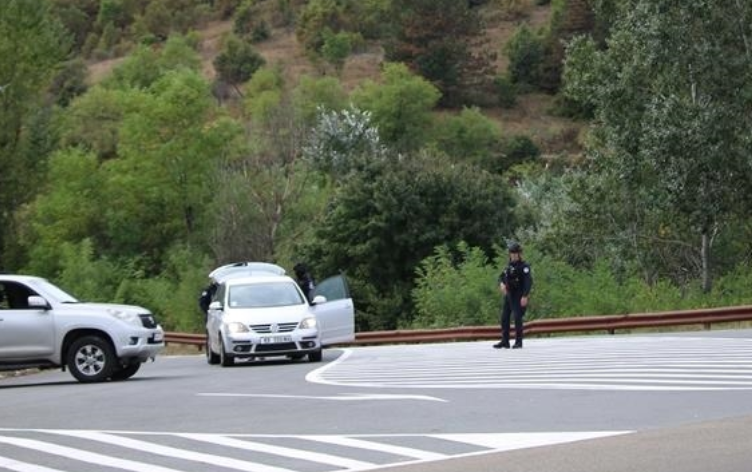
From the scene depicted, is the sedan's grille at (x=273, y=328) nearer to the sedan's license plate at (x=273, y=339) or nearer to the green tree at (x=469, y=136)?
the sedan's license plate at (x=273, y=339)

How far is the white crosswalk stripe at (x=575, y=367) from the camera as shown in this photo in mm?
17312

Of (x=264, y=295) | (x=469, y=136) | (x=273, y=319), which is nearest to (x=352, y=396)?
(x=273, y=319)

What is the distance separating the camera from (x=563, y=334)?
1437 inches

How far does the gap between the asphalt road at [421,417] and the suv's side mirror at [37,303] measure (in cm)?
127

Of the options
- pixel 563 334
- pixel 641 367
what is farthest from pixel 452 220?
pixel 641 367

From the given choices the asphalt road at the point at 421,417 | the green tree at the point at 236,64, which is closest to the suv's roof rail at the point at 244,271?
the asphalt road at the point at 421,417

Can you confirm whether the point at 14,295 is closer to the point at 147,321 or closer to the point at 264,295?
the point at 147,321

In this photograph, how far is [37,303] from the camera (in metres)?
23.0

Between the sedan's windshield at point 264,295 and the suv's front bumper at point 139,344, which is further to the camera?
the sedan's windshield at point 264,295

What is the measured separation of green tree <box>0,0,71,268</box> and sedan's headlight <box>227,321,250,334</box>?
40306mm

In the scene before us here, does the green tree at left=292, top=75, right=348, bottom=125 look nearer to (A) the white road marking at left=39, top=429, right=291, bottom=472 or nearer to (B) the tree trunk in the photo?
(B) the tree trunk

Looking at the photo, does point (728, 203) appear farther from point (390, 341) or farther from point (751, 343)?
point (751, 343)

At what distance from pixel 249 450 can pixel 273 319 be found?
1346 centimetres

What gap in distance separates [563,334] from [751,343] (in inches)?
534
